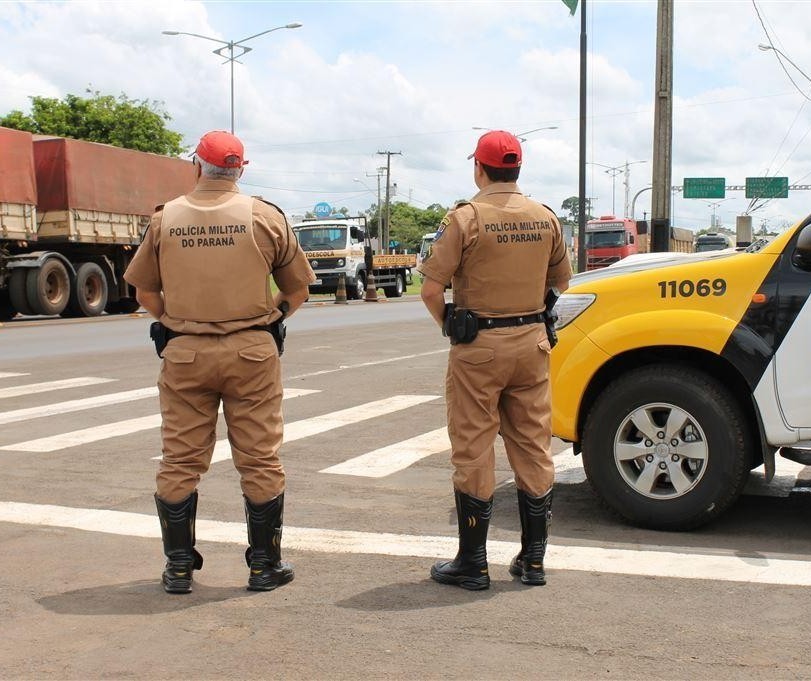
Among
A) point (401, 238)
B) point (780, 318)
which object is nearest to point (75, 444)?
point (780, 318)

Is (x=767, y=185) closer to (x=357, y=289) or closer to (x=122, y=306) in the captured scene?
(x=357, y=289)

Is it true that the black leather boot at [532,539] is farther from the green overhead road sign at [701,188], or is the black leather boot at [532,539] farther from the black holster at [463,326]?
the green overhead road sign at [701,188]

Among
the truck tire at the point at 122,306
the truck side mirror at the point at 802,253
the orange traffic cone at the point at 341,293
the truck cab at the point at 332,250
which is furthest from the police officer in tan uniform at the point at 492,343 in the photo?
the truck cab at the point at 332,250

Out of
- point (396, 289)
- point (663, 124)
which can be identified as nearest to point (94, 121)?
point (396, 289)

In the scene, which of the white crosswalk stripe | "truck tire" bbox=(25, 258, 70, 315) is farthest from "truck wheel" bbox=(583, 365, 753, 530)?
"truck tire" bbox=(25, 258, 70, 315)

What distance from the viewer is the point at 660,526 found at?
5.59 metres

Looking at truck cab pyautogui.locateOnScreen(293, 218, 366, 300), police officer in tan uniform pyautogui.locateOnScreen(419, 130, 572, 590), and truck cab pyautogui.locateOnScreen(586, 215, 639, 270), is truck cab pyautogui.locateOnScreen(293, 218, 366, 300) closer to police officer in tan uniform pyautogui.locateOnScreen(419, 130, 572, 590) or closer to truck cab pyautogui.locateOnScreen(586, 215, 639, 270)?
truck cab pyautogui.locateOnScreen(586, 215, 639, 270)

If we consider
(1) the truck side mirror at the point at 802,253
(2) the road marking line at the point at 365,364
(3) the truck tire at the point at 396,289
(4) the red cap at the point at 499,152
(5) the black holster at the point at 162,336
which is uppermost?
(4) the red cap at the point at 499,152

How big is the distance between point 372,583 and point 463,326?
1.13m

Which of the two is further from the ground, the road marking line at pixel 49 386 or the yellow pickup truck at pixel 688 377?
the yellow pickup truck at pixel 688 377

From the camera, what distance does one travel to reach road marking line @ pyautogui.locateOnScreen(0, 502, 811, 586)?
4.88 meters

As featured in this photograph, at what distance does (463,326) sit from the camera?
4.70 metres

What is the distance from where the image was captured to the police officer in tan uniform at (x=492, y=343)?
4.71m

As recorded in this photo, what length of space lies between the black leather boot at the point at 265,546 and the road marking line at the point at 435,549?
23.4 inches
